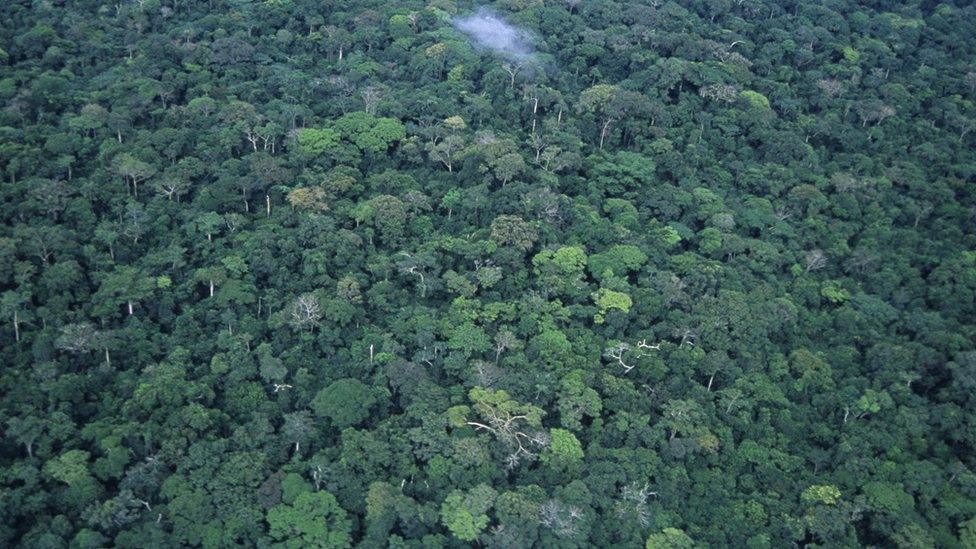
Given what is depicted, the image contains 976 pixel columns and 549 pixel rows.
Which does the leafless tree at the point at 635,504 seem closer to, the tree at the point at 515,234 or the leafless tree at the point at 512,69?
the tree at the point at 515,234

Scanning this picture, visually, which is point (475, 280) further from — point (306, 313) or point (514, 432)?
point (514, 432)

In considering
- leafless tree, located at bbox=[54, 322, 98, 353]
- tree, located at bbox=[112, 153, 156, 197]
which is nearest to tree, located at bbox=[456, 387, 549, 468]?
leafless tree, located at bbox=[54, 322, 98, 353]

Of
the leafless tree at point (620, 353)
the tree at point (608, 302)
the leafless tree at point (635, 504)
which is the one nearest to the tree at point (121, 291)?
the tree at point (608, 302)

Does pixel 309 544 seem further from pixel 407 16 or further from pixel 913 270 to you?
pixel 407 16

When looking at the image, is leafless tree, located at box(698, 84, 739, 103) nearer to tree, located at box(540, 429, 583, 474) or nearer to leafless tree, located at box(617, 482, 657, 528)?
tree, located at box(540, 429, 583, 474)

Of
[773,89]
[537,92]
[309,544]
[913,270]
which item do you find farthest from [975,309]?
[309,544]

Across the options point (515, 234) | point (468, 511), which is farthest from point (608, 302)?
point (468, 511)
